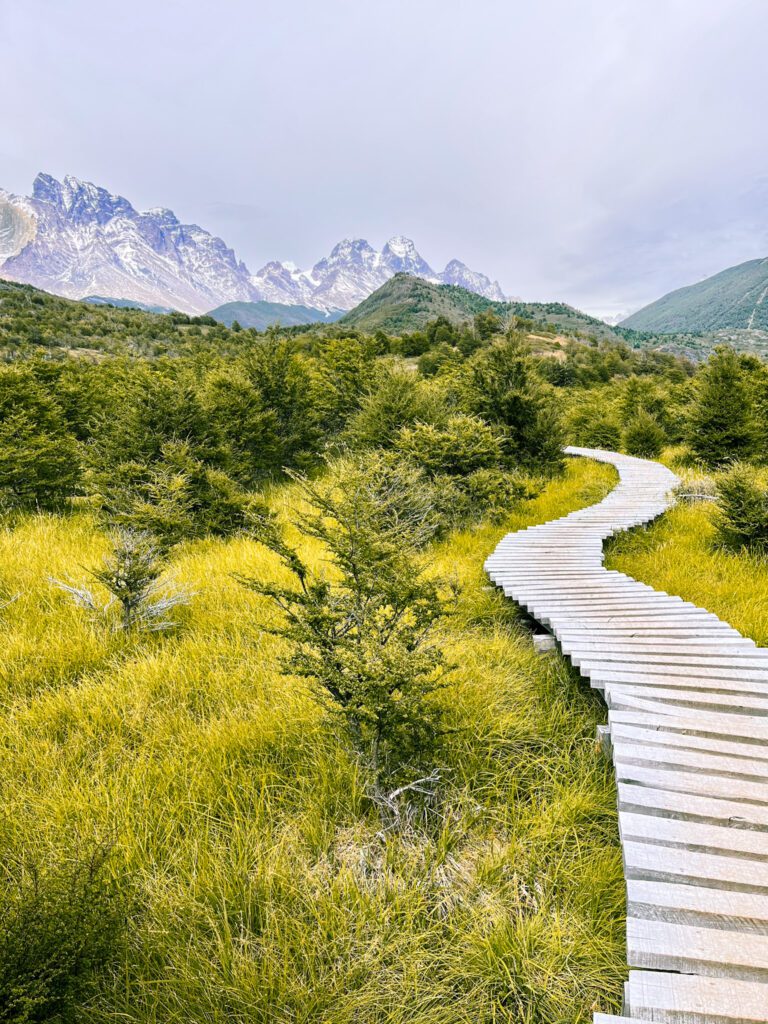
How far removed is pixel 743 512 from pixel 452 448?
4310 millimetres

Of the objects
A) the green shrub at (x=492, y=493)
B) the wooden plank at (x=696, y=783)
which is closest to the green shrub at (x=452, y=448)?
the green shrub at (x=492, y=493)

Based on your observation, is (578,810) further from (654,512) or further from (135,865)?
(654,512)

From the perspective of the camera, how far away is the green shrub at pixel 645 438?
1580cm

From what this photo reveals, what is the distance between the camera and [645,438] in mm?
15891

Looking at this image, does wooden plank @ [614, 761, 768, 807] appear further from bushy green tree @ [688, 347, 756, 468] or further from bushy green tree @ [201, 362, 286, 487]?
bushy green tree @ [688, 347, 756, 468]

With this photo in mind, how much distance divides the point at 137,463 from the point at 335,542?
6622 mm

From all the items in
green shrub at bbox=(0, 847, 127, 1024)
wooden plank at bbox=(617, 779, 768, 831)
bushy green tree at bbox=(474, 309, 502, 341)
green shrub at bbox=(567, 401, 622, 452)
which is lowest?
wooden plank at bbox=(617, 779, 768, 831)

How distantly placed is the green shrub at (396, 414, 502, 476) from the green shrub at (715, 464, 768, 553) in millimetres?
→ 3573

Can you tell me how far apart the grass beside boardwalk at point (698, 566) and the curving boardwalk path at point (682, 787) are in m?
0.74

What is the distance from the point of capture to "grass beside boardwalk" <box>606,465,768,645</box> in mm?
4281

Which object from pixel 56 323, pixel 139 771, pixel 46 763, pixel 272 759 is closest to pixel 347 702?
pixel 272 759

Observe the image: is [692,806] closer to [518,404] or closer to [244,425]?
[518,404]

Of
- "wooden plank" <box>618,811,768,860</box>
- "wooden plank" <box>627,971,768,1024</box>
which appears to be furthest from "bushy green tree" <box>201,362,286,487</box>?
"wooden plank" <box>627,971,768,1024</box>

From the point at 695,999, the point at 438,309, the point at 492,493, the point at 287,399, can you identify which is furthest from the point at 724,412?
the point at 438,309
